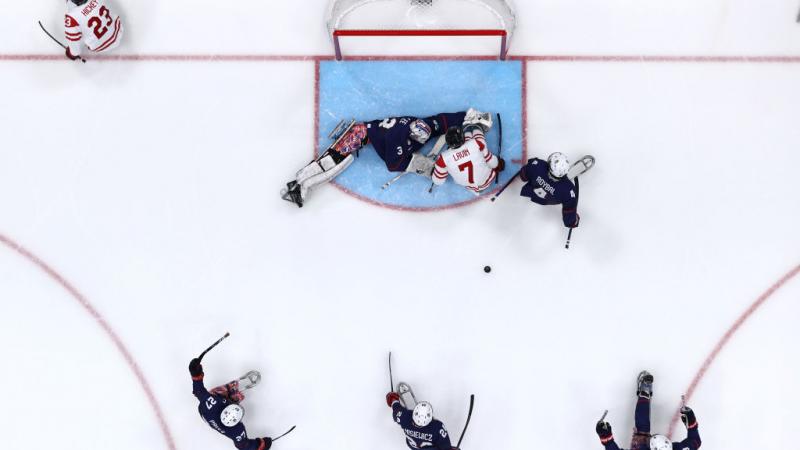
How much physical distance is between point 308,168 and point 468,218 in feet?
5.58

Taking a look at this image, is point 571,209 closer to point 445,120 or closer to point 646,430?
point 445,120

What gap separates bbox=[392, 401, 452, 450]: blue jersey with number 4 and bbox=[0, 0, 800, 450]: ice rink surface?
433mm

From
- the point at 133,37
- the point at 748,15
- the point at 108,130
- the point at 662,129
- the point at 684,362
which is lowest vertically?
the point at 684,362

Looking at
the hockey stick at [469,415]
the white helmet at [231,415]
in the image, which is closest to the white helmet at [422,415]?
the hockey stick at [469,415]

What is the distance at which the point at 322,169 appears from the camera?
7.17 metres

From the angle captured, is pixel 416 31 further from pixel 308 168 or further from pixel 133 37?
pixel 133 37

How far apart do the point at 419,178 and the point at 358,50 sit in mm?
1496

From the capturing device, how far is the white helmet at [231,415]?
267 inches

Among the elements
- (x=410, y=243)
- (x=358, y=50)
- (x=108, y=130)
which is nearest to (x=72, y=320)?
(x=108, y=130)

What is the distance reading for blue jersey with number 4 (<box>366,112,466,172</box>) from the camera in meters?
6.96

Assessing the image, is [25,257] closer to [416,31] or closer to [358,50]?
[358,50]

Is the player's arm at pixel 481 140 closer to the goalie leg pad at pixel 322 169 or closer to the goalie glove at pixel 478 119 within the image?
the goalie glove at pixel 478 119

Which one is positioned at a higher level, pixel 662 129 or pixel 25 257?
pixel 25 257

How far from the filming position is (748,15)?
745cm
